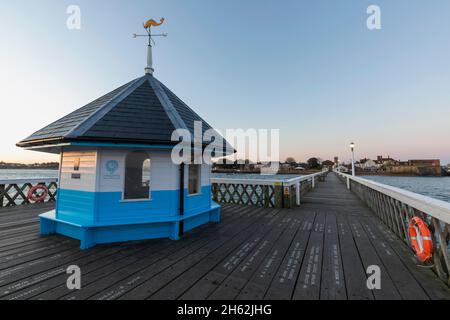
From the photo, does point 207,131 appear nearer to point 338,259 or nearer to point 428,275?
point 338,259

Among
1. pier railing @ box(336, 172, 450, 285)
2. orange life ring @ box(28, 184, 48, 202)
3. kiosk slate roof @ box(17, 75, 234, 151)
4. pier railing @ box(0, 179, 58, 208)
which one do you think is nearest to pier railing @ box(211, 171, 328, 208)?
pier railing @ box(336, 172, 450, 285)

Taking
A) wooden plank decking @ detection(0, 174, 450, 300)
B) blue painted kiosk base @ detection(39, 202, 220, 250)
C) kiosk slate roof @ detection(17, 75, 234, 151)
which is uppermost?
kiosk slate roof @ detection(17, 75, 234, 151)

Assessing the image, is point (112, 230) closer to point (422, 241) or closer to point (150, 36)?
point (422, 241)

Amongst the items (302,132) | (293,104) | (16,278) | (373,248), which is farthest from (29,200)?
(302,132)

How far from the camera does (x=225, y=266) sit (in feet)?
9.73

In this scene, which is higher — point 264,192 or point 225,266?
point 264,192

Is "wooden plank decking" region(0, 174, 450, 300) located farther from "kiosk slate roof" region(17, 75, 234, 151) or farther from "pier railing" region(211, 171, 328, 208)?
"pier railing" region(211, 171, 328, 208)

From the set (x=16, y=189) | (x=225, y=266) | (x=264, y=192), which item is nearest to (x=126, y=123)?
(x=225, y=266)

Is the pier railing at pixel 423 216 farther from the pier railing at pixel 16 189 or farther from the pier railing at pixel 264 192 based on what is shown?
the pier railing at pixel 16 189

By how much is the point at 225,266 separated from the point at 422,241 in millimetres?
3397

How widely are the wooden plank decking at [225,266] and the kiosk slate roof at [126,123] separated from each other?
2.29 meters

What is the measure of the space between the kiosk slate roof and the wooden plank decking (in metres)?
2.29

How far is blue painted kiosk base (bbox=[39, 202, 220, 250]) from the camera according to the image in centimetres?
373
